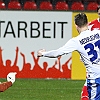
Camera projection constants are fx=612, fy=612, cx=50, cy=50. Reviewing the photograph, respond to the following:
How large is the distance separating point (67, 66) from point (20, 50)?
1.19m

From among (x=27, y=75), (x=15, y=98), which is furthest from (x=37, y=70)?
(x=15, y=98)

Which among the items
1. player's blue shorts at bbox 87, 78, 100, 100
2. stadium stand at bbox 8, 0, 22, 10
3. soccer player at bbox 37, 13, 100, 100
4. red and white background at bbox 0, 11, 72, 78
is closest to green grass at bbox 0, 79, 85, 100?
red and white background at bbox 0, 11, 72, 78

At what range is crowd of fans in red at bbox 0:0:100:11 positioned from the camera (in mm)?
14812

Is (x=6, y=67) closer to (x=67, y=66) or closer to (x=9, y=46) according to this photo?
(x=9, y=46)

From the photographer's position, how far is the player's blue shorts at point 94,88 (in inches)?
312

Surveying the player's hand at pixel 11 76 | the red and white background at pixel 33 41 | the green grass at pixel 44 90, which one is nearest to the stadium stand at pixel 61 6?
the red and white background at pixel 33 41

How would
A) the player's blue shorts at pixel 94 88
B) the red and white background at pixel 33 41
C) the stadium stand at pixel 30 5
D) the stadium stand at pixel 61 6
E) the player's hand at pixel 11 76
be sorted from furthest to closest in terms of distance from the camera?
the stadium stand at pixel 61 6 → the stadium stand at pixel 30 5 → the red and white background at pixel 33 41 → the player's hand at pixel 11 76 → the player's blue shorts at pixel 94 88

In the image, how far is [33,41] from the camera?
14656 mm

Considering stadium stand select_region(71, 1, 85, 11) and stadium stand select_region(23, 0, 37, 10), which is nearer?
stadium stand select_region(23, 0, 37, 10)

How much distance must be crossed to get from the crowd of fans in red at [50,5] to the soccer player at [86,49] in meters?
6.94

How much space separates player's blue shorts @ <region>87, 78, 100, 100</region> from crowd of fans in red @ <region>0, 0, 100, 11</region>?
22.5 feet

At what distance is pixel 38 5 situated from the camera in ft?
51.2

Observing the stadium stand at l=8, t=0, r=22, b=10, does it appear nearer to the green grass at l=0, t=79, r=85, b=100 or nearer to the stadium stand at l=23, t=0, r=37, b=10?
the stadium stand at l=23, t=0, r=37, b=10

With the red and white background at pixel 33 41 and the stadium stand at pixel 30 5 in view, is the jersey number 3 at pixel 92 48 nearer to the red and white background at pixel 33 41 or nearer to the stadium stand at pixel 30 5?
the red and white background at pixel 33 41
